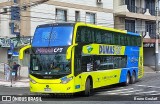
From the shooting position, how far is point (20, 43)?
123ft

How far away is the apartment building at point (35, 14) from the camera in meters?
38.5

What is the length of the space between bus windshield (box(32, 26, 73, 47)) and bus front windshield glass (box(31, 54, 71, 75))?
0.62 m

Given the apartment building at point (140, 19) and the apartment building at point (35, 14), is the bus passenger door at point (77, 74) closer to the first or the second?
the apartment building at point (35, 14)

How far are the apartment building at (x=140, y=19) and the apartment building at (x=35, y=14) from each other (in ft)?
13.4

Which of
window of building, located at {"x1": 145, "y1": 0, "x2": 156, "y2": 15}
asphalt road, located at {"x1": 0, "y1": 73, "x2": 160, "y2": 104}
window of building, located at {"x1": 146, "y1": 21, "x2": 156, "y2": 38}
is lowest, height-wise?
asphalt road, located at {"x1": 0, "y1": 73, "x2": 160, "y2": 104}

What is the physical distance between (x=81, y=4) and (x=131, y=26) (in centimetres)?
1147

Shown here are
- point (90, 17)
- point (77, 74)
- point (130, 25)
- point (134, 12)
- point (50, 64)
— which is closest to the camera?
point (50, 64)

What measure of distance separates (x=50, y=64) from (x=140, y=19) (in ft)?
121

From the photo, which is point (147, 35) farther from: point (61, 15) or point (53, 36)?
point (53, 36)

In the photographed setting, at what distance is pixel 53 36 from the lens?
760 inches

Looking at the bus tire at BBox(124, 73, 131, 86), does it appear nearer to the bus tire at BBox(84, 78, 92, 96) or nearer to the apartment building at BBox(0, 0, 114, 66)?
the bus tire at BBox(84, 78, 92, 96)

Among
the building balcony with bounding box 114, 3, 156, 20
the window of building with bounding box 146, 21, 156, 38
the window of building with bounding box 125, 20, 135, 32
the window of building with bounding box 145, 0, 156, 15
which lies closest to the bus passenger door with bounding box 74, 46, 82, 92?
the building balcony with bounding box 114, 3, 156, 20

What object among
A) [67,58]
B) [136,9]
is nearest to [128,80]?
[67,58]

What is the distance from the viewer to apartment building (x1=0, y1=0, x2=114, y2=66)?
3850cm
